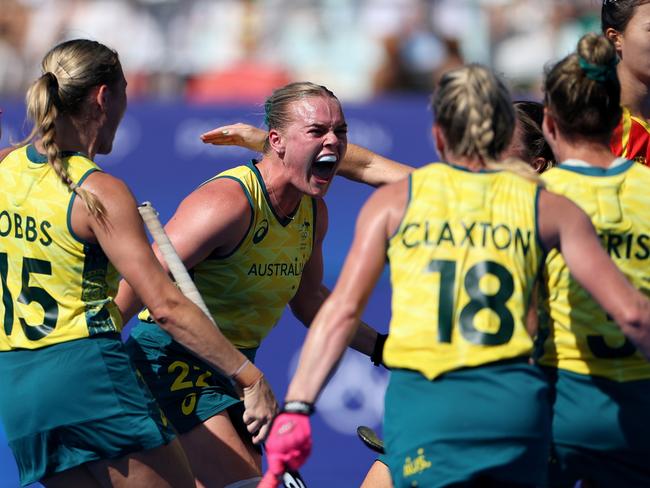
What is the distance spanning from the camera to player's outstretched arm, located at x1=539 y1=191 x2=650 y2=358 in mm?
3207

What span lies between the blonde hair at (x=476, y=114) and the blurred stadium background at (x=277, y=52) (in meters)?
6.36

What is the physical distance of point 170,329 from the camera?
3783mm

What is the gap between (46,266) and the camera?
3752mm

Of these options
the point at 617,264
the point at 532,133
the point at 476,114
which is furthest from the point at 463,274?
the point at 532,133

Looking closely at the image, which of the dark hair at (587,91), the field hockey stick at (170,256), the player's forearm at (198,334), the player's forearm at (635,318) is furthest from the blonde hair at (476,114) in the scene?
the field hockey stick at (170,256)

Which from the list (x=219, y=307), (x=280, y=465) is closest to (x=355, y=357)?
(x=219, y=307)

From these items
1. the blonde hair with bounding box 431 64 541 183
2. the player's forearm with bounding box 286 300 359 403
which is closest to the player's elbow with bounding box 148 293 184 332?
the player's forearm with bounding box 286 300 359 403

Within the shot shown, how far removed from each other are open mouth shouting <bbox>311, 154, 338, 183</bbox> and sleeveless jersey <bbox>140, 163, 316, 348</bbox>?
0.18 meters

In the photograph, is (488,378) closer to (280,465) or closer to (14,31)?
(280,465)

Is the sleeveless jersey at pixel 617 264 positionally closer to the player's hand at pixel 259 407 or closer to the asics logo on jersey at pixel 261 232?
the player's hand at pixel 259 407

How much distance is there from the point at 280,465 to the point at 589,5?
26.6 feet

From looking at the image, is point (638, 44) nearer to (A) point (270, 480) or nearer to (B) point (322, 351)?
(B) point (322, 351)

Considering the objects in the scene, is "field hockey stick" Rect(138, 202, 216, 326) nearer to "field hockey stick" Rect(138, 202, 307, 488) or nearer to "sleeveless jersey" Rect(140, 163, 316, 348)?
"field hockey stick" Rect(138, 202, 307, 488)

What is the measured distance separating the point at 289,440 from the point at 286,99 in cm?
185
